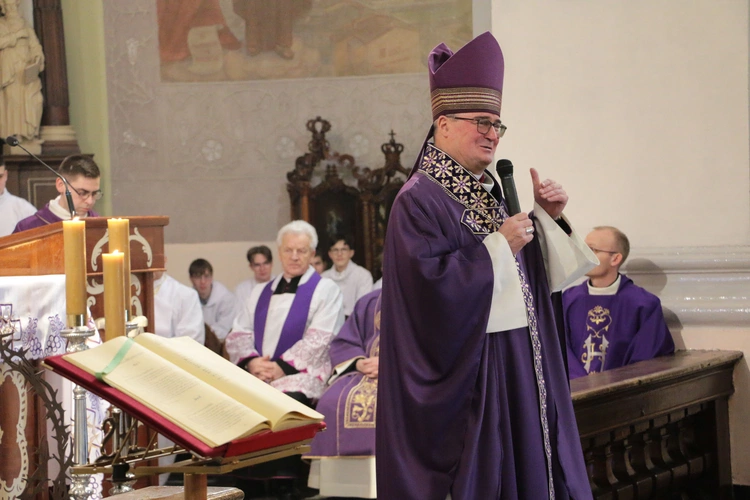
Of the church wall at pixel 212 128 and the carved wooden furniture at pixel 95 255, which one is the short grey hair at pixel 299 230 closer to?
the carved wooden furniture at pixel 95 255

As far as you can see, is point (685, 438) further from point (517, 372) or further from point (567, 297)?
point (517, 372)

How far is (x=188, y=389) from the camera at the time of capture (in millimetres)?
1473

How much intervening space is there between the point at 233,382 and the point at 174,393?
10 cm

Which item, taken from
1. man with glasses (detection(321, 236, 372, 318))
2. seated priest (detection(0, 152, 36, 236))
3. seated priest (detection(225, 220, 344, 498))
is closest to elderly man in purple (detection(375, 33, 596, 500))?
seated priest (detection(225, 220, 344, 498))

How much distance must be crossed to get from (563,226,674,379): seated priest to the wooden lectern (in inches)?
76.7

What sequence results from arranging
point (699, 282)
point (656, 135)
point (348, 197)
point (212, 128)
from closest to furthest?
point (699, 282)
point (656, 135)
point (348, 197)
point (212, 128)

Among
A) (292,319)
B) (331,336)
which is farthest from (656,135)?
(292,319)

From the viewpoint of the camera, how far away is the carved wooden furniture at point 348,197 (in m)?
10.4

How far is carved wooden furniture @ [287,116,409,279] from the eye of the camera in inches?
411

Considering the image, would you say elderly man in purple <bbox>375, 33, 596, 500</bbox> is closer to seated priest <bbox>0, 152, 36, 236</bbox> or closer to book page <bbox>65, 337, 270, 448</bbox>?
book page <bbox>65, 337, 270, 448</bbox>

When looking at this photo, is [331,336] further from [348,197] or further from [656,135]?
[348,197]

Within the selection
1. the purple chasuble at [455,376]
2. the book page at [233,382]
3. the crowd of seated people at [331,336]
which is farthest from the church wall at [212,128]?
the book page at [233,382]

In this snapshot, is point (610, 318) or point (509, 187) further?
point (610, 318)

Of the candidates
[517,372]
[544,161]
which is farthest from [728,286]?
[517,372]
